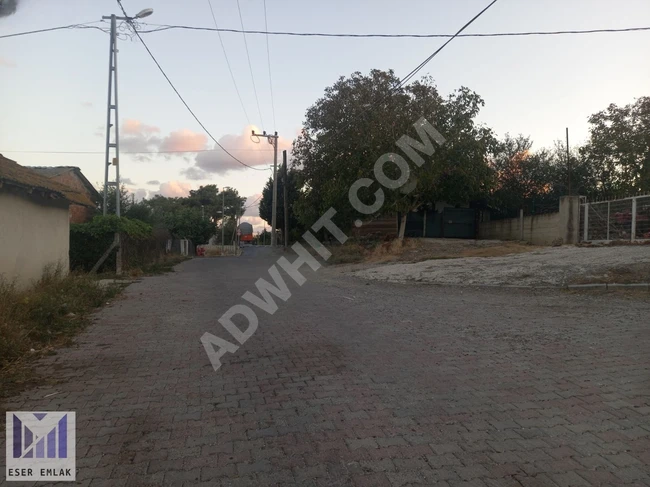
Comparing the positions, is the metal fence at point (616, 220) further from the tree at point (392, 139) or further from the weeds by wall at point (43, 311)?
the weeds by wall at point (43, 311)

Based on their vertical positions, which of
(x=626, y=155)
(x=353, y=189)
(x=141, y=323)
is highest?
(x=626, y=155)

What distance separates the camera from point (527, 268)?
12367mm

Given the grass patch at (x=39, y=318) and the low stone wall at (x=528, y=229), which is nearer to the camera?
the grass patch at (x=39, y=318)

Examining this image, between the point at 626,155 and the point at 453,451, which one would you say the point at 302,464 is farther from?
the point at 626,155

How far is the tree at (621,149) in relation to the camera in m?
21.9

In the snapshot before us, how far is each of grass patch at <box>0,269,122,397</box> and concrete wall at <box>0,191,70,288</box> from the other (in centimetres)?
36

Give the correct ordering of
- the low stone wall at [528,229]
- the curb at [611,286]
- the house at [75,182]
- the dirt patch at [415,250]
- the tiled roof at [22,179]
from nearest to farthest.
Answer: the tiled roof at [22,179] → the curb at [611,286] → the dirt patch at [415,250] → the low stone wall at [528,229] → the house at [75,182]

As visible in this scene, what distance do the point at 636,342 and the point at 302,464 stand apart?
4962 mm

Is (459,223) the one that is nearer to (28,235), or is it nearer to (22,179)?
(28,235)

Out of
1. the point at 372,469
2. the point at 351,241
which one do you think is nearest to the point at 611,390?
the point at 372,469

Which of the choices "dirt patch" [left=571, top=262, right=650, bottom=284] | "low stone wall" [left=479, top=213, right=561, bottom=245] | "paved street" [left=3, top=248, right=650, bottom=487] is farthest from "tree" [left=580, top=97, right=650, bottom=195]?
"paved street" [left=3, top=248, right=650, bottom=487]

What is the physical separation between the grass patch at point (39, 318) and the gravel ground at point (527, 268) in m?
8.37

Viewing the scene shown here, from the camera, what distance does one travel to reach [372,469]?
118 inches

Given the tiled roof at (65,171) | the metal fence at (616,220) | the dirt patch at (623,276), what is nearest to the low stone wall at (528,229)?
the metal fence at (616,220)
